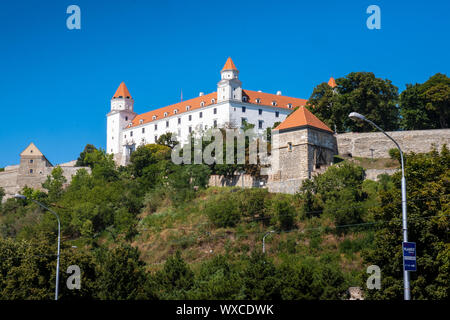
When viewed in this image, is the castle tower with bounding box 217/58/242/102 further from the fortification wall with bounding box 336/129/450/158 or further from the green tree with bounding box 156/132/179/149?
the fortification wall with bounding box 336/129/450/158

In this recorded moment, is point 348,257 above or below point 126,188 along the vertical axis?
below

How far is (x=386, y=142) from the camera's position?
60750 mm

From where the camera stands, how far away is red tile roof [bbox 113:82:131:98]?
107881 mm

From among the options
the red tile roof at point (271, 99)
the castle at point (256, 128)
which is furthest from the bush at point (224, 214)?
the red tile roof at point (271, 99)

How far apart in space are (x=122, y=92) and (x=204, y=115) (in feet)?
82.3

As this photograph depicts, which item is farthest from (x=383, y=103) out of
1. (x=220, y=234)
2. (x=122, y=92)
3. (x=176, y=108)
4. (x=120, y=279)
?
(x=122, y=92)

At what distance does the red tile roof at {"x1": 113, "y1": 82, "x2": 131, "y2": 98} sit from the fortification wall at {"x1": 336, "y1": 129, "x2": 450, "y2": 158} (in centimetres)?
5487

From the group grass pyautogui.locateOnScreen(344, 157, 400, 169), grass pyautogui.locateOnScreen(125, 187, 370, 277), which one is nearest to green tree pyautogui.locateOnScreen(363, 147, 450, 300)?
grass pyautogui.locateOnScreen(125, 187, 370, 277)

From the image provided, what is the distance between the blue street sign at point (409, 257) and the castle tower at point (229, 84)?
6836 cm

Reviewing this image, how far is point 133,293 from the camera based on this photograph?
34.7 meters

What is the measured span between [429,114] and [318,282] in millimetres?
41473

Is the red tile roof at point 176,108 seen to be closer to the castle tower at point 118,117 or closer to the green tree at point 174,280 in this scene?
the castle tower at point 118,117

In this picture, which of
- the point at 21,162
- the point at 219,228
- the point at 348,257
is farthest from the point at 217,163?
the point at 21,162
